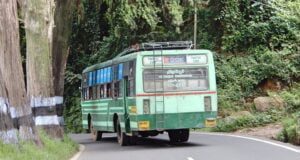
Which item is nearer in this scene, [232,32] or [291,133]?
[291,133]

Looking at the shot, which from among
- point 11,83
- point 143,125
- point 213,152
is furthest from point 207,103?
point 11,83

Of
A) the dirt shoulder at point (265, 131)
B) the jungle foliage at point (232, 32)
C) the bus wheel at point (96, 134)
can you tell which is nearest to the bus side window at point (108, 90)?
the bus wheel at point (96, 134)

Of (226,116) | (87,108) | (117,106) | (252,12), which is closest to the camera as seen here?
(117,106)

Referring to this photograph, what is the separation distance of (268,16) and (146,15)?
6780mm

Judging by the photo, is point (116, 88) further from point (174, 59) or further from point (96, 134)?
point (96, 134)

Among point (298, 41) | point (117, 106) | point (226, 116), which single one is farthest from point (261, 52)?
point (117, 106)

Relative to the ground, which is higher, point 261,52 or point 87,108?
point 261,52

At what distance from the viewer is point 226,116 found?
96.8ft

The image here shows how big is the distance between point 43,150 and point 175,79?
5.86m

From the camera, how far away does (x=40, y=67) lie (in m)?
19.5

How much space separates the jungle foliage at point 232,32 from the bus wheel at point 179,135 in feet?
16.0

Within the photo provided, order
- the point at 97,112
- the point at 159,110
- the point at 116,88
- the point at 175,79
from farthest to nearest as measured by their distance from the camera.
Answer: the point at 97,112 → the point at 116,88 → the point at 175,79 → the point at 159,110

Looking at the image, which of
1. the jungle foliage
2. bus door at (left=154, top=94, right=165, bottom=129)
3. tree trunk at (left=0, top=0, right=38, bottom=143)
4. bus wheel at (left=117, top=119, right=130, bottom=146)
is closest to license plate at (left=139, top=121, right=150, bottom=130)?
bus door at (left=154, top=94, right=165, bottom=129)

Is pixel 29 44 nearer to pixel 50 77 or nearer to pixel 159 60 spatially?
pixel 50 77
